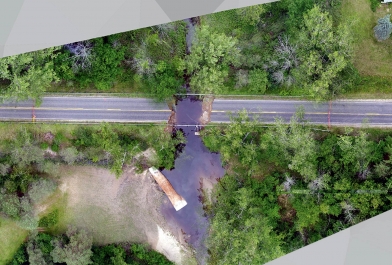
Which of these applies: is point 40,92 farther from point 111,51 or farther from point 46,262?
point 46,262

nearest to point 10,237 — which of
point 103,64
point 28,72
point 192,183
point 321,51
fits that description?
point 28,72

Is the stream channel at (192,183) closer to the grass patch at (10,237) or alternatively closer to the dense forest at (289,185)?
the dense forest at (289,185)

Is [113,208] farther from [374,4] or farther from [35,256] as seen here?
[374,4]

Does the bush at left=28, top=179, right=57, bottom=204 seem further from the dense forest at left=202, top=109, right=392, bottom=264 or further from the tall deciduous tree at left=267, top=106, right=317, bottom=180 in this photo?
the tall deciduous tree at left=267, top=106, right=317, bottom=180

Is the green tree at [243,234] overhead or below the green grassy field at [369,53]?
below

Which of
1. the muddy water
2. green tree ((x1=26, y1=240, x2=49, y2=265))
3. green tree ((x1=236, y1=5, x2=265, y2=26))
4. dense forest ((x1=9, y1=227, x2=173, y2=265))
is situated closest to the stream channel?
the muddy water

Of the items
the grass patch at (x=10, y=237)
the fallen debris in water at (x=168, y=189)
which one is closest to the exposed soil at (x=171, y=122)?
the fallen debris in water at (x=168, y=189)

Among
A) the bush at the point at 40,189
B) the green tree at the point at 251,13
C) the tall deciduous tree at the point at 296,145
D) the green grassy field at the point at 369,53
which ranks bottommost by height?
the tall deciduous tree at the point at 296,145

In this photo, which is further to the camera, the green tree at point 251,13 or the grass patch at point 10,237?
the grass patch at point 10,237


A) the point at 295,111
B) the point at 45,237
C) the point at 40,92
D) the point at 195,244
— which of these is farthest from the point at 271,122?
the point at 45,237
